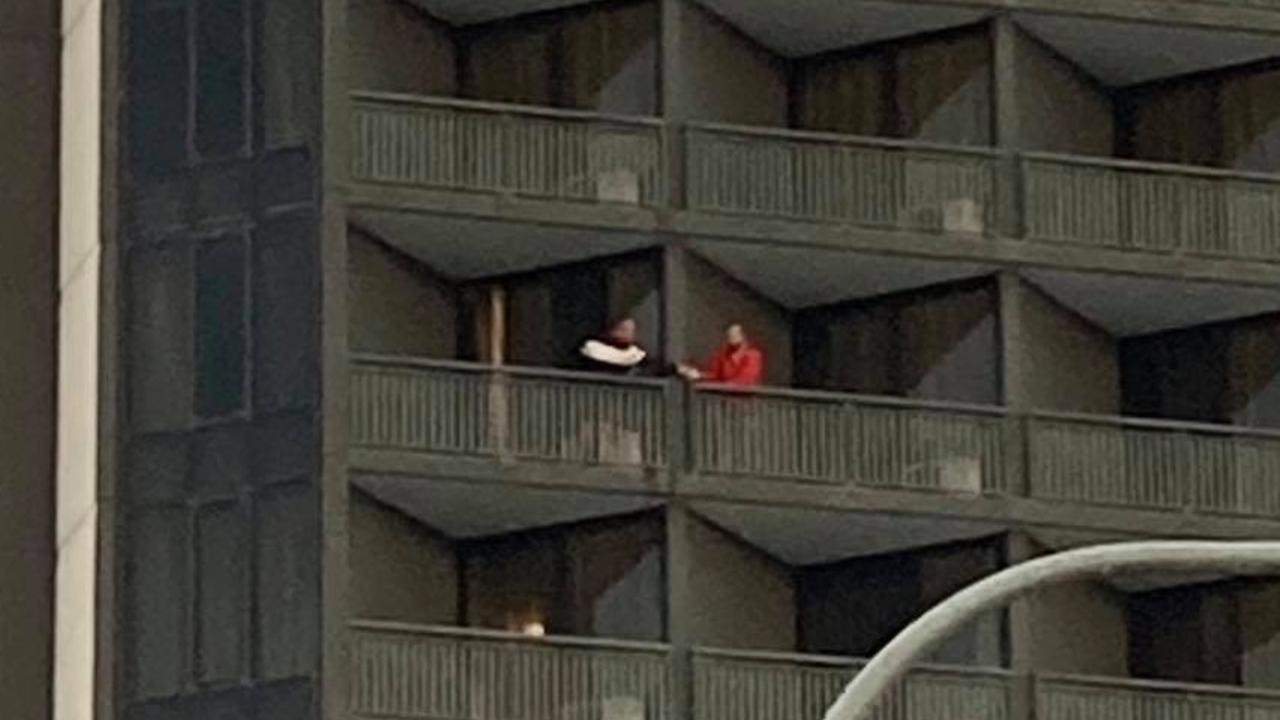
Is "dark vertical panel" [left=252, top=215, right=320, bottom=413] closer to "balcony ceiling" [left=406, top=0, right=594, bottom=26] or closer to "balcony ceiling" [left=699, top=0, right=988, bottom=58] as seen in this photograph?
"balcony ceiling" [left=406, top=0, right=594, bottom=26]

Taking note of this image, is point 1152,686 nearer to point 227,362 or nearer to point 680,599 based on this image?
point 680,599

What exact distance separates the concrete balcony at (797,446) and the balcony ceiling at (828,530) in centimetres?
18

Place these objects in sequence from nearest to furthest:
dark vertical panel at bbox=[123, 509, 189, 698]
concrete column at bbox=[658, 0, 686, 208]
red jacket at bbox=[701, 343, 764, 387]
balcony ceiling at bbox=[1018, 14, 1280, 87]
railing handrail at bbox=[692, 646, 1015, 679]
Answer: dark vertical panel at bbox=[123, 509, 189, 698]
railing handrail at bbox=[692, 646, 1015, 679]
red jacket at bbox=[701, 343, 764, 387]
concrete column at bbox=[658, 0, 686, 208]
balcony ceiling at bbox=[1018, 14, 1280, 87]

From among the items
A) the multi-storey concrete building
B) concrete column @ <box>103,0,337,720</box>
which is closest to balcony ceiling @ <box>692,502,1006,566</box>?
the multi-storey concrete building

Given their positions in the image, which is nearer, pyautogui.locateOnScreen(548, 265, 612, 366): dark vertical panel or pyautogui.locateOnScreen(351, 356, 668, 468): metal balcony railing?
pyautogui.locateOnScreen(351, 356, 668, 468): metal balcony railing

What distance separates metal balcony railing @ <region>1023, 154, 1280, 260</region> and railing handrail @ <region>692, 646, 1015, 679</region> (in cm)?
451

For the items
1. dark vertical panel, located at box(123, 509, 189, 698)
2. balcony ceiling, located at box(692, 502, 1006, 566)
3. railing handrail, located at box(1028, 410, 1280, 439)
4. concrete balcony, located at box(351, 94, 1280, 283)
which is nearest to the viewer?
dark vertical panel, located at box(123, 509, 189, 698)

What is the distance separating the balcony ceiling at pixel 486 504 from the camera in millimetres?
54531

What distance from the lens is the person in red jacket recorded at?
55.9 meters

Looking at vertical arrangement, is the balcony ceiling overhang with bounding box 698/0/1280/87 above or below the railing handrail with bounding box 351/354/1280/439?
above

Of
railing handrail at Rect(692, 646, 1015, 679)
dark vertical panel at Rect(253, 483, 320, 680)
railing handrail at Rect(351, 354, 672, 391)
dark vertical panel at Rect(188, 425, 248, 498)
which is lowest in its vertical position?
railing handrail at Rect(692, 646, 1015, 679)

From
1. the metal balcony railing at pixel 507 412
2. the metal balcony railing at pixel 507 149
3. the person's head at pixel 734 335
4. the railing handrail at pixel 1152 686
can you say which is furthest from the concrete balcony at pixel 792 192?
the railing handrail at pixel 1152 686

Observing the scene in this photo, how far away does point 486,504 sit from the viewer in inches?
2168

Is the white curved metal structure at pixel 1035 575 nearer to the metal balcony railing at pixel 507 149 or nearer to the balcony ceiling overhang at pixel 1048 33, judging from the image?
the metal balcony railing at pixel 507 149
